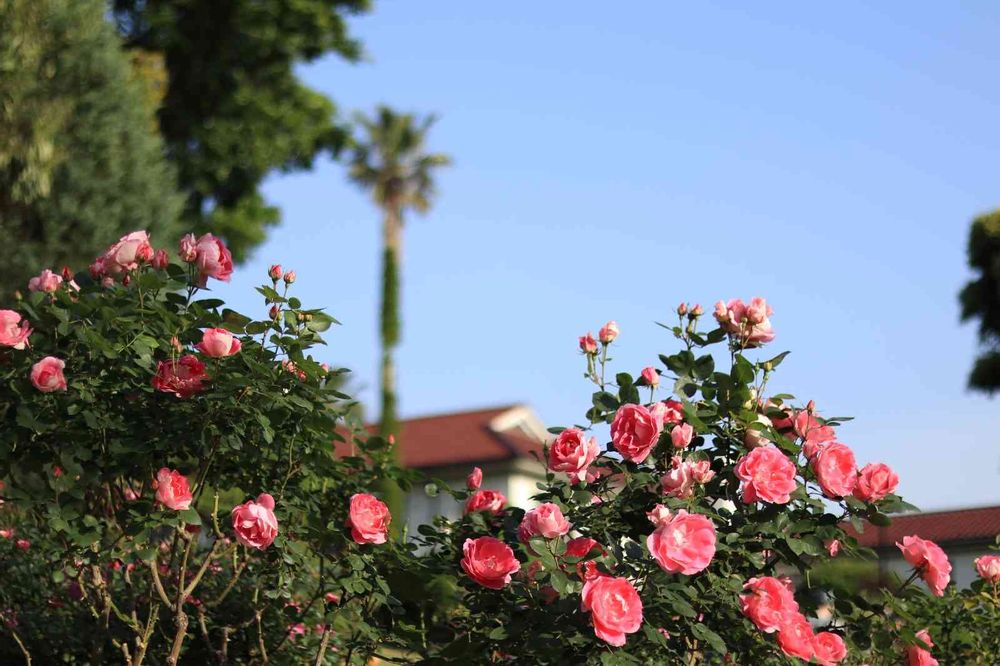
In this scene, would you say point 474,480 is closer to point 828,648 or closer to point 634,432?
point 634,432

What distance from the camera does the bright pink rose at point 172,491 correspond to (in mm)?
3857

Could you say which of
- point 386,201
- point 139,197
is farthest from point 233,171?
point 386,201

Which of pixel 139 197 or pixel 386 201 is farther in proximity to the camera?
pixel 386 201

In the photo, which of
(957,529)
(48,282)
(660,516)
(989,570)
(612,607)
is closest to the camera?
(612,607)

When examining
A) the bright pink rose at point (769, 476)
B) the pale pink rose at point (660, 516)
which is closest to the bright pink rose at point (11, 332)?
the pale pink rose at point (660, 516)

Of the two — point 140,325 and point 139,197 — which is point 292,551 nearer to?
point 140,325

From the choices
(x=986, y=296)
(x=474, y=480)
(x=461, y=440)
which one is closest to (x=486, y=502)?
(x=474, y=480)

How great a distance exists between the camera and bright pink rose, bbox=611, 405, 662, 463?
379 cm

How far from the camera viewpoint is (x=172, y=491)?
12.7 ft

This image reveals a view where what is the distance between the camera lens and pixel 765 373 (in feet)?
13.8

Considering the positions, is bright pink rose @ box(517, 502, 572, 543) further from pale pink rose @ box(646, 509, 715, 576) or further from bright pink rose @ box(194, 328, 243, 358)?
bright pink rose @ box(194, 328, 243, 358)

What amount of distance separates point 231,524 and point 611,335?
1565mm

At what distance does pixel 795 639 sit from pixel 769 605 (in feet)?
0.46

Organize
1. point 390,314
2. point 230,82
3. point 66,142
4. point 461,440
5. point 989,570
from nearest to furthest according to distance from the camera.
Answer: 1. point 989,570
2. point 66,142
3. point 230,82
4. point 461,440
5. point 390,314
